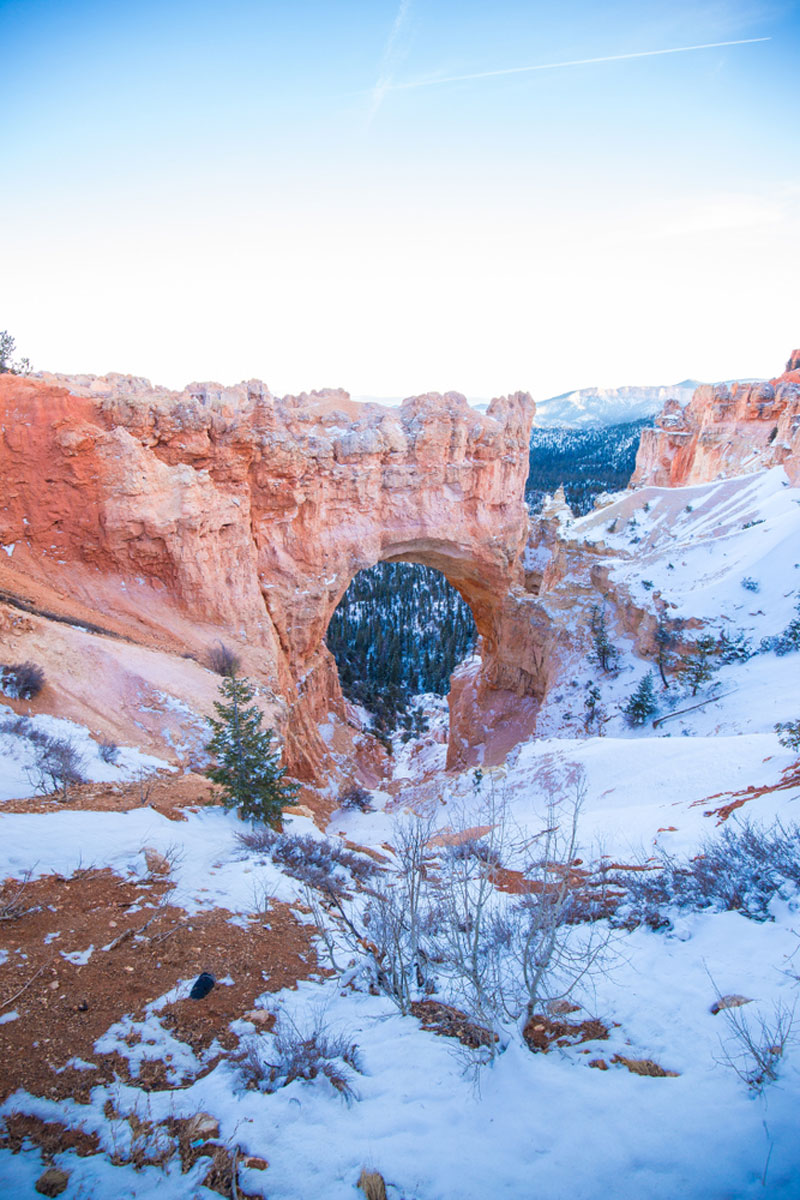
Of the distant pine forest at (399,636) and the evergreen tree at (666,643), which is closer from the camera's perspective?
the evergreen tree at (666,643)

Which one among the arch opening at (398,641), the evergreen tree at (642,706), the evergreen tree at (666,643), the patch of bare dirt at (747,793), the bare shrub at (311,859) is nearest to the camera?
the bare shrub at (311,859)

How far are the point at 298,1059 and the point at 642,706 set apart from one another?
17297mm

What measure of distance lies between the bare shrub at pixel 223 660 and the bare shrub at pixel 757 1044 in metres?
13.7

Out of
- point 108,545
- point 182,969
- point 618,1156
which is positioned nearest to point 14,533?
point 108,545

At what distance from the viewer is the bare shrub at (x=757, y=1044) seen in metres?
3.00

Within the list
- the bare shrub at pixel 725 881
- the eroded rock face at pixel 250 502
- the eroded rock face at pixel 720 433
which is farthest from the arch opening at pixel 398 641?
the eroded rock face at pixel 720 433

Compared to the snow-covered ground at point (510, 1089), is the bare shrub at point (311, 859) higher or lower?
lower

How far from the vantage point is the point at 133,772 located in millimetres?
9953

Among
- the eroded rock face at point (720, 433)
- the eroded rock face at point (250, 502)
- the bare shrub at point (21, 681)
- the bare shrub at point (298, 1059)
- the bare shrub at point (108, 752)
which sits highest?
the eroded rock face at point (720, 433)

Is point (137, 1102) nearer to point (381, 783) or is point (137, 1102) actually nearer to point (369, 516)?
point (369, 516)

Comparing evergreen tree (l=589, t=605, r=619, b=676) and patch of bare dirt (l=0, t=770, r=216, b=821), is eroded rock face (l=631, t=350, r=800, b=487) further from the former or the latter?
patch of bare dirt (l=0, t=770, r=216, b=821)

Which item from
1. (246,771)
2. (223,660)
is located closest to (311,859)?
(246,771)

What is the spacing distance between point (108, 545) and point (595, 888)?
14.9 meters

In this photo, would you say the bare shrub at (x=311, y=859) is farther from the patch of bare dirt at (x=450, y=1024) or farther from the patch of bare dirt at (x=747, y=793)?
the patch of bare dirt at (x=747, y=793)
